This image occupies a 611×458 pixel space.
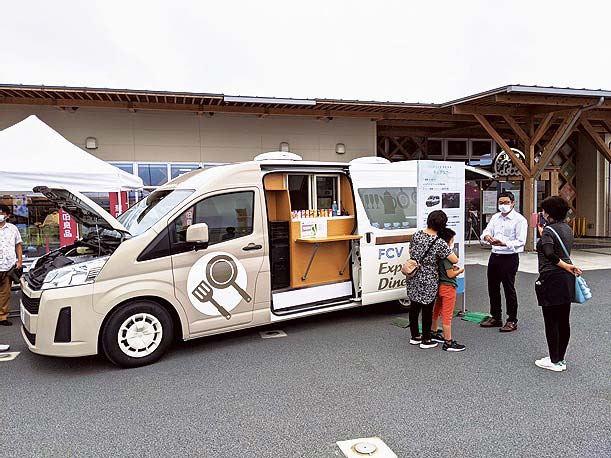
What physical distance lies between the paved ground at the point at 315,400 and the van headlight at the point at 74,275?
0.88 m

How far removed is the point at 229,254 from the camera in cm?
516

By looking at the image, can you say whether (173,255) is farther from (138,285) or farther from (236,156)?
(236,156)

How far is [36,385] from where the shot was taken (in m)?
4.26

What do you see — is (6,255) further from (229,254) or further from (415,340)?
(415,340)

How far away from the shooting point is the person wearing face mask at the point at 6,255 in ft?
20.0

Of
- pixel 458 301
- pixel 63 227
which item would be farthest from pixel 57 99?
pixel 458 301

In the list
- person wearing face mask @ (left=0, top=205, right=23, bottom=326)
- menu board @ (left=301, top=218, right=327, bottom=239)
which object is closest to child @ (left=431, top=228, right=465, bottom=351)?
menu board @ (left=301, top=218, right=327, bottom=239)

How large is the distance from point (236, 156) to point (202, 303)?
730 centimetres

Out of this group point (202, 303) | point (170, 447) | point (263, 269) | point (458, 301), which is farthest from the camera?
point (458, 301)

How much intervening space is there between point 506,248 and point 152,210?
414cm

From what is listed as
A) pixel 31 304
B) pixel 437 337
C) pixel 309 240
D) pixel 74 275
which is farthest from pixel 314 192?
pixel 31 304

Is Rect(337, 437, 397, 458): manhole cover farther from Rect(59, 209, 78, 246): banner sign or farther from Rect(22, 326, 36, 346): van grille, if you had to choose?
Rect(59, 209, 78, 246): banner sign

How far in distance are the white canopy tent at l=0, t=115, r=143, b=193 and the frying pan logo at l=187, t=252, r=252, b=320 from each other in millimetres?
3323

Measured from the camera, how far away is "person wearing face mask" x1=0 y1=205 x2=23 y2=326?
609 cm
